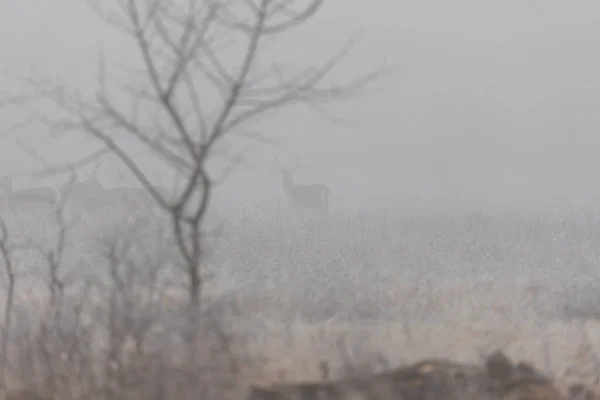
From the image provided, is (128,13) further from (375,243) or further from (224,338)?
(375,243)

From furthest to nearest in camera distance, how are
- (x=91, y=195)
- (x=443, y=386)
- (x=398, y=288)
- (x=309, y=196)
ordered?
(x=309, y=196)
(x=91, y=195)
(x=398, y=288)
(x=443, y=386)

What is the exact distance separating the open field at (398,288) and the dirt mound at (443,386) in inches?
6.0

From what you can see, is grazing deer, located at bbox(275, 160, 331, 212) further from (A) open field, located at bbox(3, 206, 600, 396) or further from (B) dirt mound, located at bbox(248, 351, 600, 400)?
(B) dirt mound, located at bbox(248, 351, 600, 400)

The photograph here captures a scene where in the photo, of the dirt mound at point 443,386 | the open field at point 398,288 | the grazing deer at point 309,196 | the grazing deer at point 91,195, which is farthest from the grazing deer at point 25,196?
the dirt mound at point 443,386

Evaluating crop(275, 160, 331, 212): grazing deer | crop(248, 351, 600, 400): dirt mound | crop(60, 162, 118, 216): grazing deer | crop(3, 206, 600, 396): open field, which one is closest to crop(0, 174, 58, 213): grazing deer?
crop(60, 162, 118, 216): grazing deer

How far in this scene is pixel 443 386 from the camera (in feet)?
18.3

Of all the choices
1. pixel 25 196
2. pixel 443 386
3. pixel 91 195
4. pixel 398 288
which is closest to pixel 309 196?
pixel 91 195

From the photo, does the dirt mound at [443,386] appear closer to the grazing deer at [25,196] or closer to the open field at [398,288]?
the open field at [398,288]

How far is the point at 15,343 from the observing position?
21.3ft

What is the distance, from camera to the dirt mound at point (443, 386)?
538cm

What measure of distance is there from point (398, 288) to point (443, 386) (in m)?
6.76

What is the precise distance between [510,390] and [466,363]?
1.95ft

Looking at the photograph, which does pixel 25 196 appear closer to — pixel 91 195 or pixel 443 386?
pixel 91 195

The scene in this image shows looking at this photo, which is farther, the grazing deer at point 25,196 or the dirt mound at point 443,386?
the grazing deer at point 25,196
